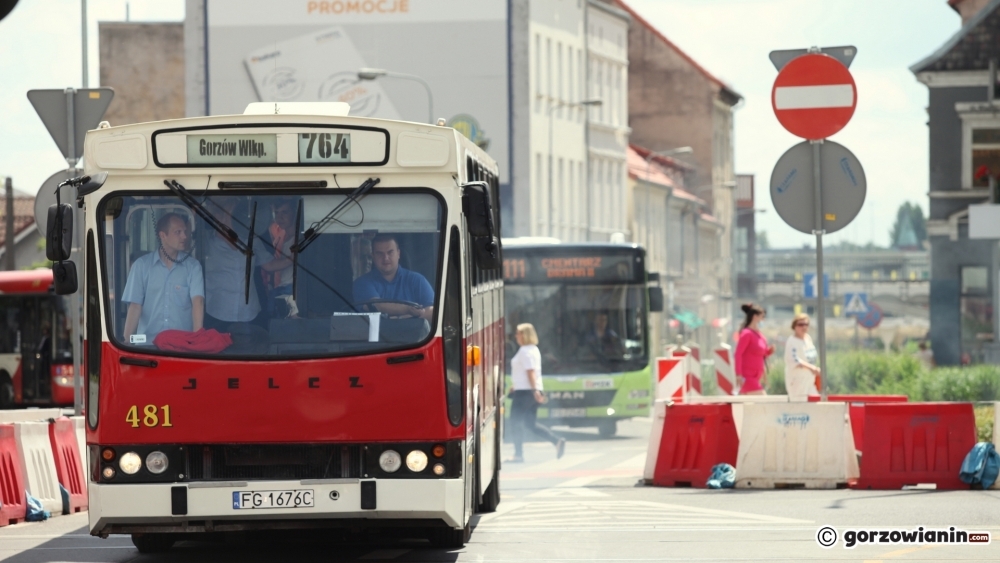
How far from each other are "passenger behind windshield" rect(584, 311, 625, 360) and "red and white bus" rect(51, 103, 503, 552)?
17.7 metres

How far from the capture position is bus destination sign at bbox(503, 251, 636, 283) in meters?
28.5

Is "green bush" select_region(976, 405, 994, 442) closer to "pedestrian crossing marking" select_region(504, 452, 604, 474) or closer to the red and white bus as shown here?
"pedestrian crossing marking" select_region(504, 452, 604, 474)

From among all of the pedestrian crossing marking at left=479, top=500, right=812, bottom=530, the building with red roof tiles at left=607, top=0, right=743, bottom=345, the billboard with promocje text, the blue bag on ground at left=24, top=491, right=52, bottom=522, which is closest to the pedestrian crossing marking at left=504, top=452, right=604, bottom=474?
the pedestrian crossing marking at left=479, top=500, right=812, bottom=530

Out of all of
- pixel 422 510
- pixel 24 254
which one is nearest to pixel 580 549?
pixel 422 510

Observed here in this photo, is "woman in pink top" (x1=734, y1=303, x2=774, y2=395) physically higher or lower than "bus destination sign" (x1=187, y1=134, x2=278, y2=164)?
lower

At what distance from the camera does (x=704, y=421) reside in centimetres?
1639

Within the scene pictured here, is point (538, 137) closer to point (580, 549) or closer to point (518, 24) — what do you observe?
point (518, 24)

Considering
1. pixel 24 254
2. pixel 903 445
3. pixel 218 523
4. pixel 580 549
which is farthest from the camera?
pixel 24 254

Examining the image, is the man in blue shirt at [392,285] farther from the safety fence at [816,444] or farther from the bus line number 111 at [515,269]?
the bus line number 111 at [515,269]

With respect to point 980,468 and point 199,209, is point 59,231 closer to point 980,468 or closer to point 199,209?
point 199,209

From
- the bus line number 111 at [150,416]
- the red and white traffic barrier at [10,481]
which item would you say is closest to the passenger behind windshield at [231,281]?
the bus line number 111 at [150,416]

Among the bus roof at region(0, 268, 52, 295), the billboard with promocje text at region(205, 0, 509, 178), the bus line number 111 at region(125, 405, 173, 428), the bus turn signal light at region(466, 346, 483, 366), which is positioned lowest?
the bus line number 111 at region(125, 405, 173, 428)

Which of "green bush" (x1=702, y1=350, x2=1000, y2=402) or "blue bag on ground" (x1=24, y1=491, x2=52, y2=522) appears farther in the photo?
"green bush" (x1=702, y1=350, x2=1000, y2=402)

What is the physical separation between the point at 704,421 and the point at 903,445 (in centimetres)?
182
